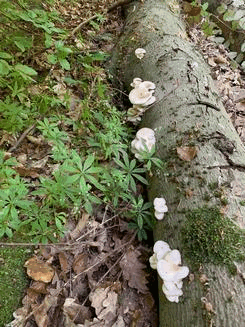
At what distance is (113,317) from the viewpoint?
2.51 meters

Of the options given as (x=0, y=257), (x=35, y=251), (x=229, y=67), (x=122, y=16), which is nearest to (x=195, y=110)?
(x=35, y=251)

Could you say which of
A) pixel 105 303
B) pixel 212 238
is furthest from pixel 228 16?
pixel 105 303

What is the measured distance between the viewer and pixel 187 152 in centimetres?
295

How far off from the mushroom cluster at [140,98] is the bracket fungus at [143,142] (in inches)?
17.1

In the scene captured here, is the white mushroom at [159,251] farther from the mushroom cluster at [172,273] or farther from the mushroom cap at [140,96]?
the mushroom cap at [140,96]

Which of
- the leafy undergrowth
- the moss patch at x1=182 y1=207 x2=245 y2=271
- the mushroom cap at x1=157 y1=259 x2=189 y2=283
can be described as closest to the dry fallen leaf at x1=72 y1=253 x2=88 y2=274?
the leafy undergrowth

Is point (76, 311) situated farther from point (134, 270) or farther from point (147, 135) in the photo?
point (147, 135)

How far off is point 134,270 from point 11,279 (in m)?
0.92

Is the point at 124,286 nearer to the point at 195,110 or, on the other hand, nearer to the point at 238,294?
the point at 238,294

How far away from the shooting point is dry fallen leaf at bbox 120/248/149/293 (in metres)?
2.66

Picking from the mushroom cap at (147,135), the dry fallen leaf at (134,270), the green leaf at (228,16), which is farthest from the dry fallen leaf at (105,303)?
the green leaf at (228,16)

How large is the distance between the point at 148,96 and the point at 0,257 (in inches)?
81.1

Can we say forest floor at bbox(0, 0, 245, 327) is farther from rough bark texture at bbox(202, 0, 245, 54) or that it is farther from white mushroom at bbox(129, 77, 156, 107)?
rough bark texture at bbox(202, 0, 245, 54)

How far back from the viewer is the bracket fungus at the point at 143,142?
3.18 metres
